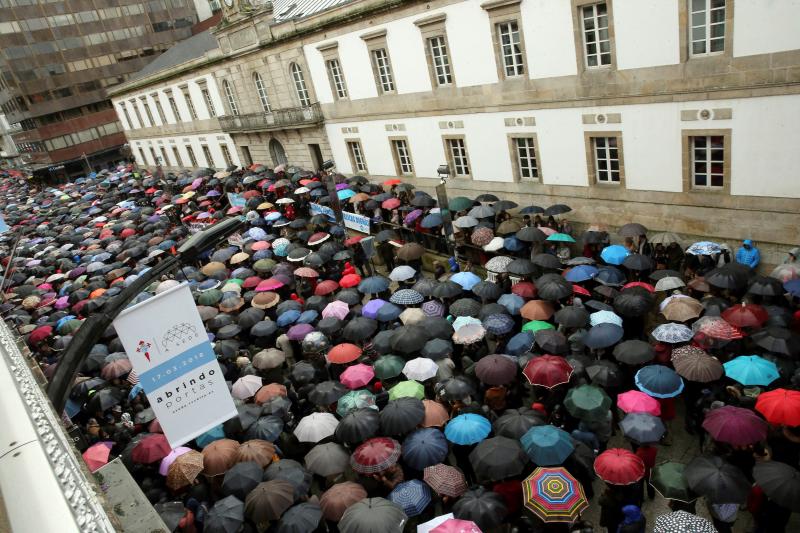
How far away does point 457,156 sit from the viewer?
2289cm

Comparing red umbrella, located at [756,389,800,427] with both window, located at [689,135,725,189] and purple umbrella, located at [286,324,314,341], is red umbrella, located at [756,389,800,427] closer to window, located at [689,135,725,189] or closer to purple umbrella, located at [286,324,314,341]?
window, located at [689,135,725,189]

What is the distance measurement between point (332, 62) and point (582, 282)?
17929 millimetres

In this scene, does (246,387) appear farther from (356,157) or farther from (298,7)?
(298,7)

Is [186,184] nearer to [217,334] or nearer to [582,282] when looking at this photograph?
[217,334]

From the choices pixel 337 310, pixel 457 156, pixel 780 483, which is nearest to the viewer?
pixel 780 483

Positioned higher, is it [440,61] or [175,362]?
[440,61]

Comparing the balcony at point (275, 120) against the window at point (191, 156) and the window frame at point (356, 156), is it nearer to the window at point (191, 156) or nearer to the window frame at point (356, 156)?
the window frame at point (356, 156)

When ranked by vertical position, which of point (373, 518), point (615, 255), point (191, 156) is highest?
point (191, 156)

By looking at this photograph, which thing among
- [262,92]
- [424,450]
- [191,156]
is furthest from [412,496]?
[191,156]

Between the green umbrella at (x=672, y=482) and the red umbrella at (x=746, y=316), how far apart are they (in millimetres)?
4119

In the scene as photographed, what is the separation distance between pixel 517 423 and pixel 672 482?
2.28 metres

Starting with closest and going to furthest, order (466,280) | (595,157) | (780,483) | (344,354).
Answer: (780,483) → (344,354) → (466,280) → (595,157)

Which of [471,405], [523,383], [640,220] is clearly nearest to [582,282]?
[523,383]

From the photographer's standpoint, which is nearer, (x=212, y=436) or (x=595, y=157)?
(x=212, y=436)
